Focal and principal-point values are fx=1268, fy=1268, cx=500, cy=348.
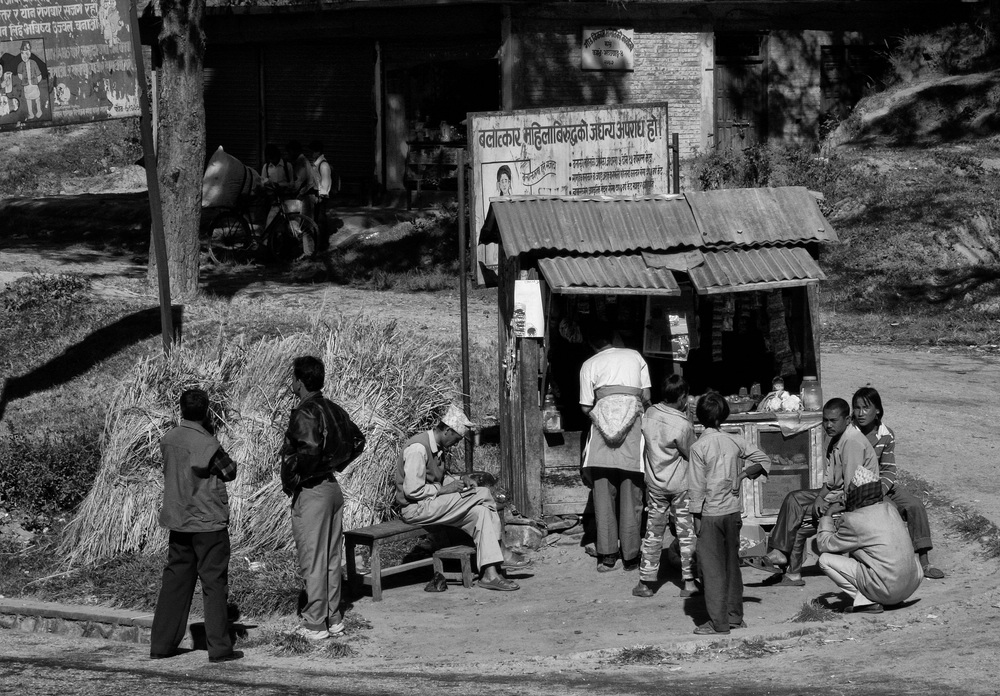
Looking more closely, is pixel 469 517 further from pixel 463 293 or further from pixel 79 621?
pixel 79 621

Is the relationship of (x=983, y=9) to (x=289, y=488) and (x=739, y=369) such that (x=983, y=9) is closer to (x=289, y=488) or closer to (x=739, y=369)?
(x=739, y=369)

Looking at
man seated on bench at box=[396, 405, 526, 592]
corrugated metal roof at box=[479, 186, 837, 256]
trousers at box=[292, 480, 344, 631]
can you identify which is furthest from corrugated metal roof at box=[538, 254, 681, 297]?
trousers at box=[292, 480, 344, 631]

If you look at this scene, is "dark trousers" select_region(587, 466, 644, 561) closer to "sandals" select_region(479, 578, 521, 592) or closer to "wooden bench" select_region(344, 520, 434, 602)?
"sandals" select_region(479, 578, 521, 592)

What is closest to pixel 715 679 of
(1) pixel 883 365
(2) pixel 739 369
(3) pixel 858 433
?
(3) pixel 858 433

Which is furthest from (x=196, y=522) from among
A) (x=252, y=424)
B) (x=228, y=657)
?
(x=252, y=424)

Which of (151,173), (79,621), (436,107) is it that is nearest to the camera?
(79,621)

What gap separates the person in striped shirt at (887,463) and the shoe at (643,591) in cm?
171

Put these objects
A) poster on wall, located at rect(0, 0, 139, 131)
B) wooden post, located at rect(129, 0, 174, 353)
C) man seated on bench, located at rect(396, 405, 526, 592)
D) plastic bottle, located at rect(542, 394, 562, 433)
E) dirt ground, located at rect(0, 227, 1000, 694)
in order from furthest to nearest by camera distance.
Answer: wooden post, located at rect(129, 0, 174, 353), poster on wall, located at rect(0, 0, 139, 131), plastic bottle, located at rect(542, 394, 562, 433), man seated on bench, located at rect(396, 405, 526, 592), dirt ground, located at rect(0, 227, 1000, 694)

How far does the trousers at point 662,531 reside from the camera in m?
8.61

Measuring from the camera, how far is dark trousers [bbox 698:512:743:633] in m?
7.72

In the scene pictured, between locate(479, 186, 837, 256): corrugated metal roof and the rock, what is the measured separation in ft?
7.20

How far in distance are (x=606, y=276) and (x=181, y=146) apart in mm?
7936

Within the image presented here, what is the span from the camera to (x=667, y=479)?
8711 millimetres

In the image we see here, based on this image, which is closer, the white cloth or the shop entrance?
the white cloth
